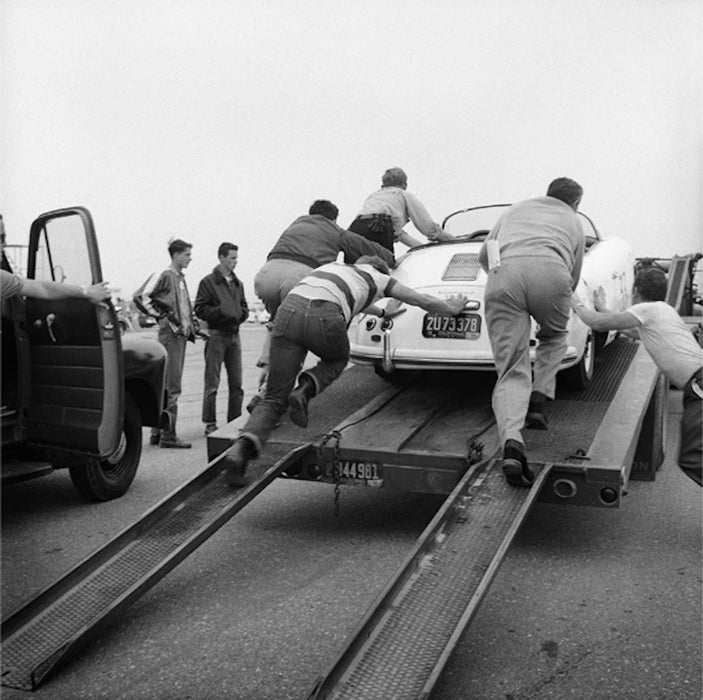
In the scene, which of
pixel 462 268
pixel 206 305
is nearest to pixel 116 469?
pixel 206 305

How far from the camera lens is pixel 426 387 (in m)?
6.06

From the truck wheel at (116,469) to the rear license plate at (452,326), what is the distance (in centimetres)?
225

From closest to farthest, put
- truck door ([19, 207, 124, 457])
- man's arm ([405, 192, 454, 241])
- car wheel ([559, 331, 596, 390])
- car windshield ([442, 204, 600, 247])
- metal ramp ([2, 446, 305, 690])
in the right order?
metal ramp ([2, 446, 305, 690]) → truck door ([19, 207, 124, 457]) → car wheel ([559, 331, 596, 390]) → man's arm ([405, 192, 454, 241]) → car windshield ([442, 204, 600, 247])

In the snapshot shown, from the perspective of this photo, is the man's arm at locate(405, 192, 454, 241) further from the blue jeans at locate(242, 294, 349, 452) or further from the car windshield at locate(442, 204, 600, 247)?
the blue jeans at locate(242, 294, 349, 452)

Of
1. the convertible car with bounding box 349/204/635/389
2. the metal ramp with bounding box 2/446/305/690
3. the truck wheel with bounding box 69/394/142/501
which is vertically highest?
the convertible car with bounding box 349/204/635/389

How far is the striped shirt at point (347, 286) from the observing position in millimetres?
4850

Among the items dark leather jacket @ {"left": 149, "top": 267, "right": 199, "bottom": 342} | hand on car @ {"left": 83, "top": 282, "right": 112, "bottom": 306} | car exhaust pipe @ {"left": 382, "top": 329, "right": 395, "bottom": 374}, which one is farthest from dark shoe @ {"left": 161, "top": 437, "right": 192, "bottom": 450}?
hand on car @ {"left": 83, "top": 282, "right": 112, "bottom": 306}

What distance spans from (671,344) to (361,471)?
2.02m

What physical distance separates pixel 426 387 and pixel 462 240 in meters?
1.39

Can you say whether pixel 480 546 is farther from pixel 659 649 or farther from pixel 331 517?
pixel 331 517

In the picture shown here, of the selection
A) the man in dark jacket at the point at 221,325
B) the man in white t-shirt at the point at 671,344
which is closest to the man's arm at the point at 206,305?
the man in dark jacket at the point at 221,325

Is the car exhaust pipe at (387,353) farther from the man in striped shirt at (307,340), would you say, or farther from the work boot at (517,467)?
the work boot at (517,467)

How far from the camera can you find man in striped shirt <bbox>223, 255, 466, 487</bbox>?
4.75 metres

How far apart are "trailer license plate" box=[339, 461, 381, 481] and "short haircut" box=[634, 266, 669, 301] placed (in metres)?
2.01
